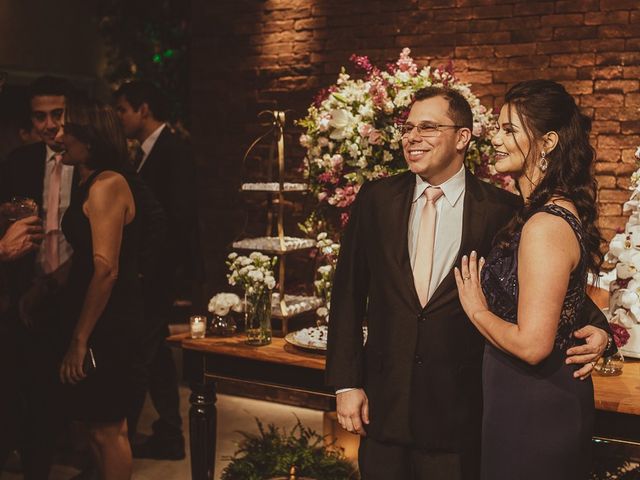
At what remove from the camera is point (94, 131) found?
2854 millimetres

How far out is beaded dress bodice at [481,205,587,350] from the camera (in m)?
1.84

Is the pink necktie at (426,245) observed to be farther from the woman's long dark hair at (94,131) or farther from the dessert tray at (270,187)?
the woman's long dark hair at (94,131)

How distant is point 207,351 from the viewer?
2846mm

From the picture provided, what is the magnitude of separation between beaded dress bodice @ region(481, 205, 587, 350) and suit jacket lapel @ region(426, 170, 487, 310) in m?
0.12

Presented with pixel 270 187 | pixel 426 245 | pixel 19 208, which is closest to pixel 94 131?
pixel 19 208

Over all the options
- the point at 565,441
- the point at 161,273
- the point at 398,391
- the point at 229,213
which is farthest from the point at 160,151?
the point at 565,441

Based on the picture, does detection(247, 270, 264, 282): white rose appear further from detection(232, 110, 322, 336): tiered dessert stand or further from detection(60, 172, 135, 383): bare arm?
detection(60, 172, 135, 383): bare arm

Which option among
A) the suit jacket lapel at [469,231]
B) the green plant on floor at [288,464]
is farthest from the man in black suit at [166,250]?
the suit jacket lapel at [469,231]

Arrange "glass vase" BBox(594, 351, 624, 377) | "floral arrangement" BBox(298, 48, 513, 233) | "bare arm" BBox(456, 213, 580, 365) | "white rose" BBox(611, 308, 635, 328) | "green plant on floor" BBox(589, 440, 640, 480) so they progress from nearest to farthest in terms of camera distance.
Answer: "bare arm" BBox(456, 213, 580, 365)
"glass vase" BBox(594, 351, 624, 377)
"white rose" BBox(611, 308, 635, 328)
"floral arrangement" BBox(298, 48, 513, 233)
"green plant on floor" BBox(589, 440, 640, 480)

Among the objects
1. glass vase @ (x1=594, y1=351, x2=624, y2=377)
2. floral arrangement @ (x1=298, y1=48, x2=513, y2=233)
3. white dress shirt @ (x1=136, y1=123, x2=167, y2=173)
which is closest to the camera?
glass vase @ (x1=594, y1=351, x2=624, y2=377)

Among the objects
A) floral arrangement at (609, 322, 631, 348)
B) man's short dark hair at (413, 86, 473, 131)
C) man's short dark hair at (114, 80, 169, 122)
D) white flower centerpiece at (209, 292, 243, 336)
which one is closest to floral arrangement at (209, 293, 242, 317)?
white flower centerpiece at (209, 292, 243, 336)

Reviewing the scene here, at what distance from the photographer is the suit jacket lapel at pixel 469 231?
208 cm

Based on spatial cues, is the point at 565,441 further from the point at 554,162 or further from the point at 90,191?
the point at 90,191

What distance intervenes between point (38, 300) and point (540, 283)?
8.06 ft
